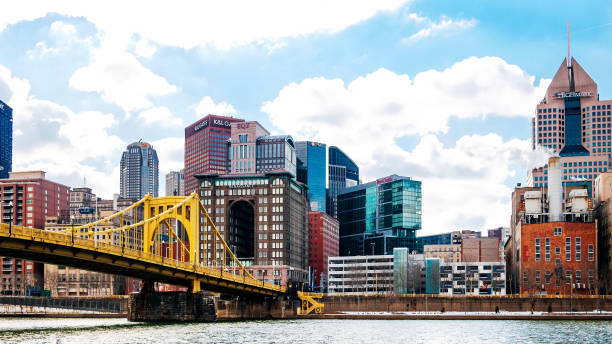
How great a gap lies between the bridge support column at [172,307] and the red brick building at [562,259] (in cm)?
8440

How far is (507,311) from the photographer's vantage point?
465ft

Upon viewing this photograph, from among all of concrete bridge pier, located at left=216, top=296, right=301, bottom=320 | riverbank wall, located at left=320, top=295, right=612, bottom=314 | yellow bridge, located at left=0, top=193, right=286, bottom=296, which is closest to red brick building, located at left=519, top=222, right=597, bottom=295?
riverbank wall, located at left=320, top=295, right=612, bottom=314

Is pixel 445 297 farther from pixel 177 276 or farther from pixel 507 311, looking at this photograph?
pixel 177 276

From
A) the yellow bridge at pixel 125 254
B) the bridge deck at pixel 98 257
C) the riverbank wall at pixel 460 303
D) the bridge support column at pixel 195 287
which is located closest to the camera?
the bridge deck at pixel 98 257

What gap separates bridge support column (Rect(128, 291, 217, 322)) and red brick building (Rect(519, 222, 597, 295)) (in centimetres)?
8440

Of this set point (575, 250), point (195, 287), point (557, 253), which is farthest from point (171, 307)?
point (575, 250)

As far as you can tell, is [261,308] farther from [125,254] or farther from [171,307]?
[125,254]

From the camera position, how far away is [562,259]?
161750mm

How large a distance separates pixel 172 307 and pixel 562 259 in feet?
302

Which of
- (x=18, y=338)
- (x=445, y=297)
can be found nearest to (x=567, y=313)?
(x=445, y=297)

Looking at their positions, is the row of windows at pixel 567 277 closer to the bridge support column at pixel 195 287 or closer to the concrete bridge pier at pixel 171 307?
the concrete bridge pier at pixel 171 307

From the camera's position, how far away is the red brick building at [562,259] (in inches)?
6329

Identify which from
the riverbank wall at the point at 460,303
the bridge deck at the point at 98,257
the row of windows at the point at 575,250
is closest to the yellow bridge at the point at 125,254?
the bridge deck at the point at 98,257

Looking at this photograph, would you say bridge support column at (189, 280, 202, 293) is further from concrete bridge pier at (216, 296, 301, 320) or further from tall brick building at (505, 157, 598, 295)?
tall brick building at (505, 157, 598, 295)
